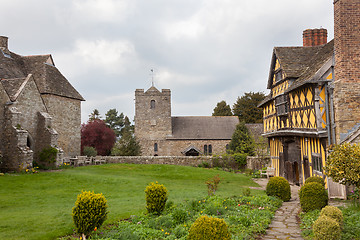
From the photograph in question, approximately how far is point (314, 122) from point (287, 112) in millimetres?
3825

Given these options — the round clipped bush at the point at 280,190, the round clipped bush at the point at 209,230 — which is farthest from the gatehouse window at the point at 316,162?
the round clipped bush at the point at 209,230

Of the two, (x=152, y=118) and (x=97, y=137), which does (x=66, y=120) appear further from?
(x=152, y=118)

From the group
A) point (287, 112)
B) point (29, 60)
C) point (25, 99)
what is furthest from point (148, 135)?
point (287, 112)

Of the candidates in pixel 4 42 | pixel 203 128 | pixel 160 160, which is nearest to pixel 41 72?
pixel 4 42

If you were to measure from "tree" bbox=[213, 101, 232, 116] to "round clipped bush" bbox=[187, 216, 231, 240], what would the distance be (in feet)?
187

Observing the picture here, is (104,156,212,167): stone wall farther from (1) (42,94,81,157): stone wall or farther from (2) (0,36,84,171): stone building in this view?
(2) (0,36,84,171): stone building

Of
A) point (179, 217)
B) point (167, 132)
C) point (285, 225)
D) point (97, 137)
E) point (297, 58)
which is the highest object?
point (297, 58)

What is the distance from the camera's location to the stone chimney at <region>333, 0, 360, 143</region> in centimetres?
1363

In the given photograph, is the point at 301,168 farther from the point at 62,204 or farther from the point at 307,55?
the point at 62,204

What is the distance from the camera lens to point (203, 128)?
44469 millimetres

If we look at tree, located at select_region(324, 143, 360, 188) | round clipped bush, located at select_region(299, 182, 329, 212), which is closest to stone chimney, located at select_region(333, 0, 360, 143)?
tree, located at select_region(324, 143, 360, 188)

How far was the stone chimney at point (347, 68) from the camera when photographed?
13.6 meters

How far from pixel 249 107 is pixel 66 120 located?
39.6 meters

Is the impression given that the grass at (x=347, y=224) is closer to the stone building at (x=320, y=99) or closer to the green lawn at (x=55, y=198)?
the stone building at (x=320, y=99)
